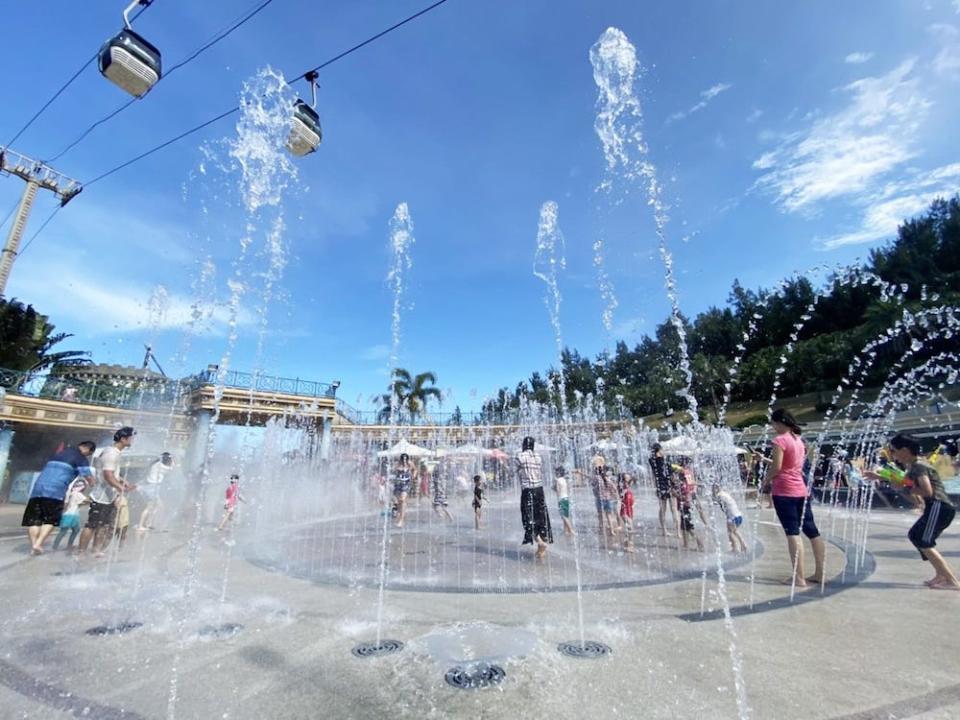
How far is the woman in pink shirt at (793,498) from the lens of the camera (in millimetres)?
5176

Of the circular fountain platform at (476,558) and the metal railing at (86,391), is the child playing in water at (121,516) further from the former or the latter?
the metal railing at (86,391)

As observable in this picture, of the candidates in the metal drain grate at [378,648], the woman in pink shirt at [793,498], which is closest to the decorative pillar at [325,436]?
the metal drain grate at [378,648]

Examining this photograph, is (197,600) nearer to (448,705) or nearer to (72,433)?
(448,705)

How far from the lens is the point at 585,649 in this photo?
344 cm

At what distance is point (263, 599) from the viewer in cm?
497

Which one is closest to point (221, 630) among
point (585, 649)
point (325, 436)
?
point (585, 649)

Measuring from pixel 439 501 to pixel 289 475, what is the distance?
27.9ft

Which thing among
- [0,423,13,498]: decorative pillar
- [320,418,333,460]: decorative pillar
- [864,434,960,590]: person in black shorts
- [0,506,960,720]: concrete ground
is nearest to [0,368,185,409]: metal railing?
[0,423,13,498]: decorative pillar

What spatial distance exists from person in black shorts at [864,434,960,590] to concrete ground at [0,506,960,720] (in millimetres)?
327

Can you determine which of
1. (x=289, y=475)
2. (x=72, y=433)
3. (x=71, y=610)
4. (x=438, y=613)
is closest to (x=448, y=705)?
(x=438, y=613)

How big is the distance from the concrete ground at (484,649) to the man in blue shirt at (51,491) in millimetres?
1817

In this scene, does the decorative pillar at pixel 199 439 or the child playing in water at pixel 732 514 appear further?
the decorative pillar at pixel 199 439

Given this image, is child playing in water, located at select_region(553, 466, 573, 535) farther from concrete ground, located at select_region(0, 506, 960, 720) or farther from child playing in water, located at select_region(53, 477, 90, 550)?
child playing in water, located at select_region(53, 477, 90, 550)

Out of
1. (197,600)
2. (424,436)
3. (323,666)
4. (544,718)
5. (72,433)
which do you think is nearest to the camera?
(544,718)
